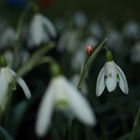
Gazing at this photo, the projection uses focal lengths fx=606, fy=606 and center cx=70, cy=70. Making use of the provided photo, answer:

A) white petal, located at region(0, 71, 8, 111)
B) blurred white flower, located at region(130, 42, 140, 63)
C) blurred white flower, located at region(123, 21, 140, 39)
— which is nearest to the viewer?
white petal, located at region(0, 71, 8, 111)

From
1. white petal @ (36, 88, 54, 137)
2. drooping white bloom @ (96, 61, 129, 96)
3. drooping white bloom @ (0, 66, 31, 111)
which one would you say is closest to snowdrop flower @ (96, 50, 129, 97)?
drooping white bloom @ (96, 61, 129, 96)

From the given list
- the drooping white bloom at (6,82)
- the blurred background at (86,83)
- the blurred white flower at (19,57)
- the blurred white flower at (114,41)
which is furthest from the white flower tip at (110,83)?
the blurred white flower at (114,41)

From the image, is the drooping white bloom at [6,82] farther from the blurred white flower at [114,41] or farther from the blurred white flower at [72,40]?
the blurred white flower at [114,41]

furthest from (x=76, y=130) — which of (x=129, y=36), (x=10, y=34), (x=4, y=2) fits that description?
(x=4, y=2)

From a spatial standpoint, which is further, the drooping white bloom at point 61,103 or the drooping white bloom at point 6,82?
the drooping white bloom at point 6,82

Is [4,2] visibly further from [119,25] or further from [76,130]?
[76,130]

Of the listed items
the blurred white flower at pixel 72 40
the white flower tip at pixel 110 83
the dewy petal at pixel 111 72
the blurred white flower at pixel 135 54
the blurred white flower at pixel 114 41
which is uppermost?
the dewy petal at pixel 111 72

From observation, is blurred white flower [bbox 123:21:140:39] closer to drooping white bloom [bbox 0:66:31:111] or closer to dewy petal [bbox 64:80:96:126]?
drooping white bloom [bbox 0:66:31:111]

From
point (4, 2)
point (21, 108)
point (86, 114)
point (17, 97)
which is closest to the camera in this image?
point (86, 114)

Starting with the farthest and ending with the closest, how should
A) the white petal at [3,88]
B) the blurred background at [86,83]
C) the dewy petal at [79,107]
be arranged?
the blurred background at [86,83], the white petal at [3,88], the dewy petal at [79,107]
